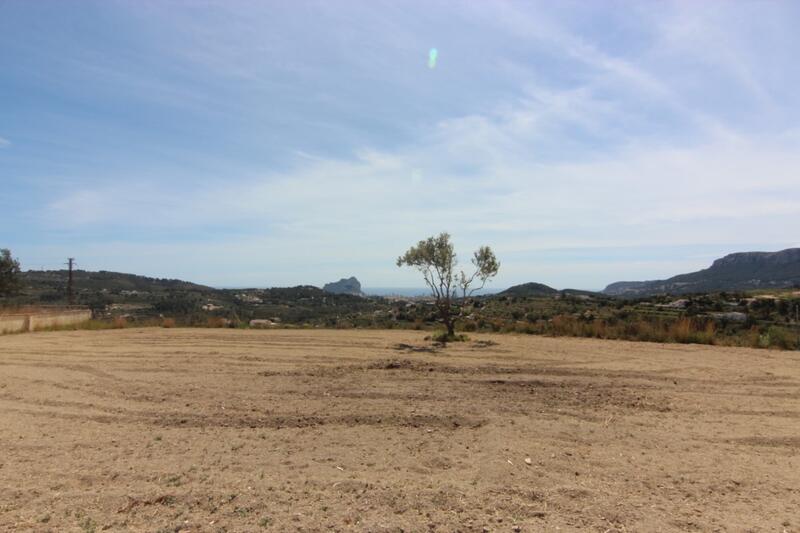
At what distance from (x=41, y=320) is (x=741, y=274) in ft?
261

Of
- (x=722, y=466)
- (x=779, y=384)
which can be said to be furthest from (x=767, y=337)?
(x=722, y=466)

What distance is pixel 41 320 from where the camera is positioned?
80.0 ft

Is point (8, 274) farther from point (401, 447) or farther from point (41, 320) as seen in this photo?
point (401, 447)

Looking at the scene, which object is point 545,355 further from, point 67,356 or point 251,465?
point 67,356

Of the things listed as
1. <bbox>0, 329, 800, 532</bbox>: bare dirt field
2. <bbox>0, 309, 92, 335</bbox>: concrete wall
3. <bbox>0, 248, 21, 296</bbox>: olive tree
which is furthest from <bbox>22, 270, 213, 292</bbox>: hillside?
<bbox>0, 329, 800, 532</bbox>: bare dirt field

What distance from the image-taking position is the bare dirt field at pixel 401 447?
14.3ft

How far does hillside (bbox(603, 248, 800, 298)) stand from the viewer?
62438mm

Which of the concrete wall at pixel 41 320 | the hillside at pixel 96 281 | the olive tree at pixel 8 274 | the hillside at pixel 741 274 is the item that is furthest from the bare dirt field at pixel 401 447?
the hillside at pixel 741 274

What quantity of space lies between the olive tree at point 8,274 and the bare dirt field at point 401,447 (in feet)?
109

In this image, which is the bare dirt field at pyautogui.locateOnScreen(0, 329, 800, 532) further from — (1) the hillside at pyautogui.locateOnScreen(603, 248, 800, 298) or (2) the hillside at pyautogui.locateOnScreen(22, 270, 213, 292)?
(1) the hillside at pyautogui.locateOnScreen(603, 248, 800, 298)

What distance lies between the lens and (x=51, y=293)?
48.8 metres

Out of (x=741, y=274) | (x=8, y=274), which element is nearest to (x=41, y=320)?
(x=8, y=274)

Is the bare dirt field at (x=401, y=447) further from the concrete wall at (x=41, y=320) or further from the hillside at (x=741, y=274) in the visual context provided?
the hillside at (x=741, y=274)

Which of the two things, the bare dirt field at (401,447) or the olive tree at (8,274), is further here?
the olive tree at (8,274)
